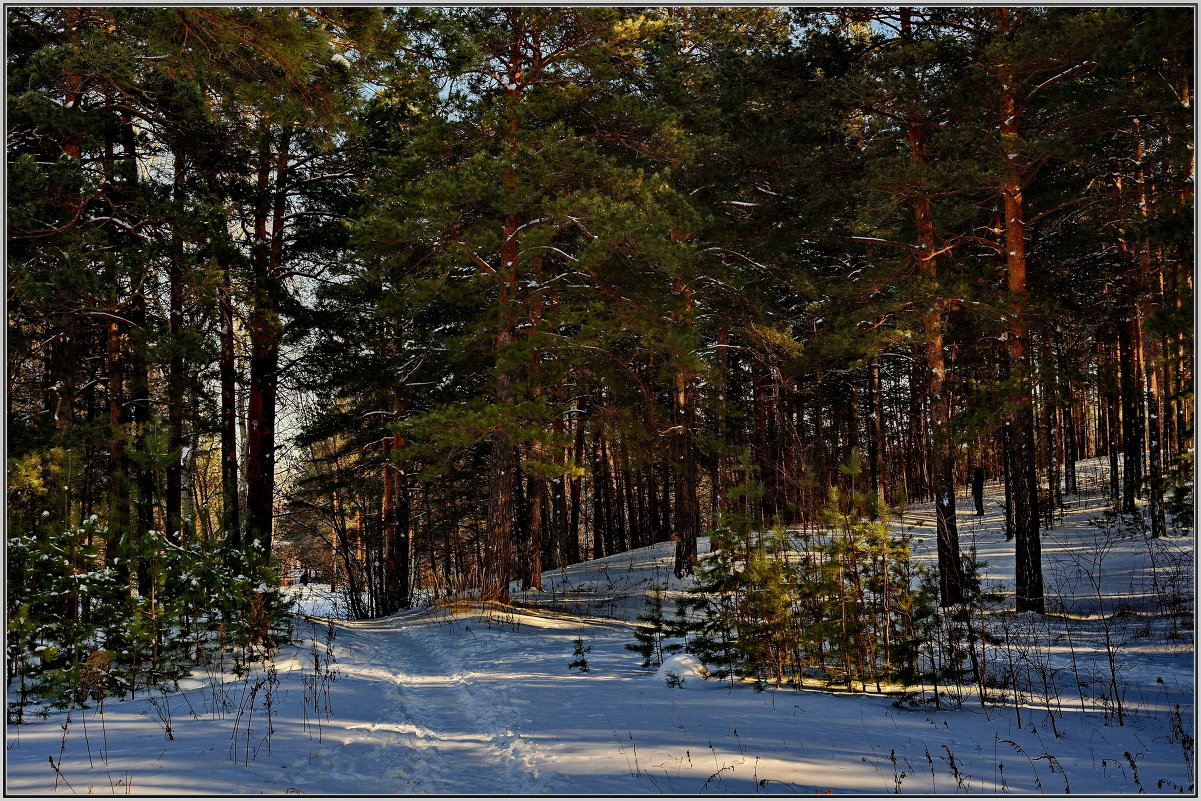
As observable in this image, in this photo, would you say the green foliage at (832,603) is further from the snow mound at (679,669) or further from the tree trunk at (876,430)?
the tree trunk at (876,430)

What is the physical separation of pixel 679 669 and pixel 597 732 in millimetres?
2635

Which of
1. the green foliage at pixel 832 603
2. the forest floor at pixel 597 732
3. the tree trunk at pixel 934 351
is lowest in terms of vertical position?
the forest floor at pixel 597 732

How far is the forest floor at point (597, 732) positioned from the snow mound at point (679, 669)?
0.13ft

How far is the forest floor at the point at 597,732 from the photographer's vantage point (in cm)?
480

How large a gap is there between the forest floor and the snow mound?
0.04 meters

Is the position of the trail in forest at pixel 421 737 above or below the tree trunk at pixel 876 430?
below

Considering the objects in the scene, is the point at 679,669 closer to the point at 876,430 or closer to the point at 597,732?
the point at 597,732

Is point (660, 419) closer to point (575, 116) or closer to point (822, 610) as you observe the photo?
point (575, 116)

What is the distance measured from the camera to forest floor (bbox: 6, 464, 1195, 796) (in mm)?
4805

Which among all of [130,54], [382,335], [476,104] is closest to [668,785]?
[130,54]

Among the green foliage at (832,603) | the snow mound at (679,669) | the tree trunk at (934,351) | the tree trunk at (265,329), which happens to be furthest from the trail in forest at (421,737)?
the tree trunk at (934,351)

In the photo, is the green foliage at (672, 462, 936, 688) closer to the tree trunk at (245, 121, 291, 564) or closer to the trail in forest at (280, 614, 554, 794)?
the trail in forest at (280, 614, 554, 794)

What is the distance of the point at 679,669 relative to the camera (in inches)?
335

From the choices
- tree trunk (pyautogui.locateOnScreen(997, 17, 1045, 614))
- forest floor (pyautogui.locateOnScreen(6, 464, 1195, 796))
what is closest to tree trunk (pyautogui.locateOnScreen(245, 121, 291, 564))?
forest floor (pyautogui.locateOnScreen(6, 464, 1195, 796))
